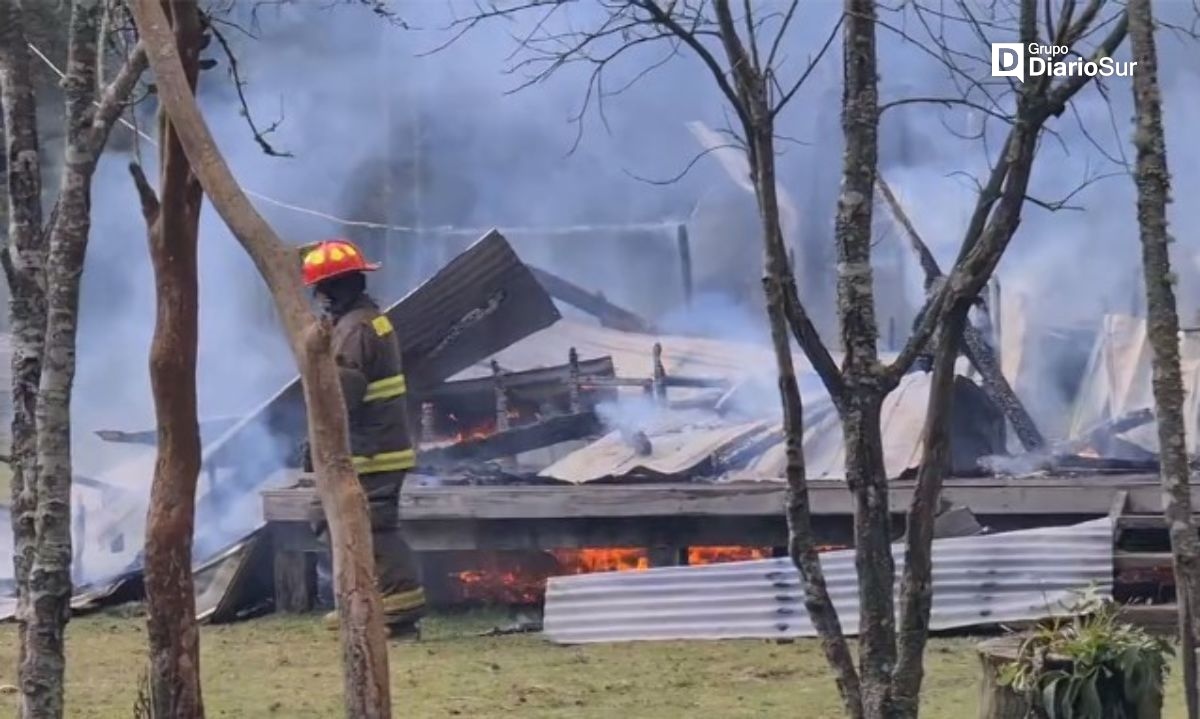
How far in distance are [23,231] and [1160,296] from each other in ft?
13.4

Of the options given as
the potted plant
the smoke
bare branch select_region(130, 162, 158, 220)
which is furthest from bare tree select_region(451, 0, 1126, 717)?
the smoke

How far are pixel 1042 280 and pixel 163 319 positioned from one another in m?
8.90

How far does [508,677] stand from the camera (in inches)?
348

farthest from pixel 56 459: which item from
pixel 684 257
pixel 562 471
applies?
pixel 684 257

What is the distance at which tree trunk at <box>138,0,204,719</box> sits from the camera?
582cm

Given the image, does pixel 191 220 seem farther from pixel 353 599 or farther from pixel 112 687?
pixel 112 687

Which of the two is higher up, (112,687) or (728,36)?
(728,36)

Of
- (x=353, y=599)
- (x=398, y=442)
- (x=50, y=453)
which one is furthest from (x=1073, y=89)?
(x=398, y=442)

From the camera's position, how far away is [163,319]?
5.83 meters

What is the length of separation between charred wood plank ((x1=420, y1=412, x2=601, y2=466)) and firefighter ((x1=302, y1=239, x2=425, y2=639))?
253 cm

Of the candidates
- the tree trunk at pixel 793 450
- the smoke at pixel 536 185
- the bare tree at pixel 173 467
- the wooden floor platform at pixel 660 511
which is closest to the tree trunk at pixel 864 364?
the tree trunk at pixel 793 450

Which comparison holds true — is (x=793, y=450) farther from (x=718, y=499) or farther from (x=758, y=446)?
(x=758, y=446)

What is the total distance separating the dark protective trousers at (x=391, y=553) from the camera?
380 inches

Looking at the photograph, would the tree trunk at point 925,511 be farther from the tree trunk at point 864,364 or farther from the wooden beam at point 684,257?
the wooden beam at point 684,257
